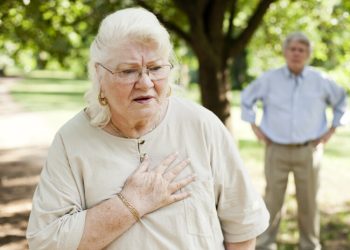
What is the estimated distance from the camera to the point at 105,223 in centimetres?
196

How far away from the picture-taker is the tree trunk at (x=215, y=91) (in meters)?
6.45

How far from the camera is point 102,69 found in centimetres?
204

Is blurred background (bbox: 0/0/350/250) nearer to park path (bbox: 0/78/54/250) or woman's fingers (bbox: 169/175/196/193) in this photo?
park path (bbox: 0/78/54/250)

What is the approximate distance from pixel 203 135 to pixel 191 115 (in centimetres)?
10

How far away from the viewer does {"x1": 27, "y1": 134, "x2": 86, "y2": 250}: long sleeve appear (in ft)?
6.37

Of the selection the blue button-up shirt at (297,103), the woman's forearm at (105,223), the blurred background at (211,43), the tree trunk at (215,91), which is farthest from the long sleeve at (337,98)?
the woman's forearm at (105,223)

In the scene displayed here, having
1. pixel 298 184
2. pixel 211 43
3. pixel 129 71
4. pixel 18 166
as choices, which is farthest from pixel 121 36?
pixel 18 166

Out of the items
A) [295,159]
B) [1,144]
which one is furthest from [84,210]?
[1,144]

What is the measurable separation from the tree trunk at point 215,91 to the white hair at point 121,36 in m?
4.38

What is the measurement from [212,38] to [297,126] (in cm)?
177

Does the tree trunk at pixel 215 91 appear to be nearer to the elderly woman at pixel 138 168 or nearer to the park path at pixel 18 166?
the park path at pixel 18 166

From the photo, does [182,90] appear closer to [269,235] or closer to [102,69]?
[102,69]

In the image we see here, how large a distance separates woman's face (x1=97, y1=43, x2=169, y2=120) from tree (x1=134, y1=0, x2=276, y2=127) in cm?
396

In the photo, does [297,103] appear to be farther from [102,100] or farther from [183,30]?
[102,100]
